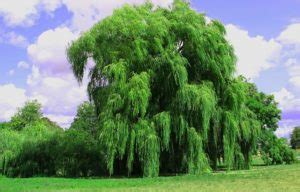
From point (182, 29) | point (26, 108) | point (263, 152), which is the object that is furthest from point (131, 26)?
point (26, 108)

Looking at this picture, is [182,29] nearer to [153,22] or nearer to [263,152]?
[153,22]

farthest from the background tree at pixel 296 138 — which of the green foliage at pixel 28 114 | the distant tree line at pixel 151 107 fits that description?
the distant tree line at pixel 151 107

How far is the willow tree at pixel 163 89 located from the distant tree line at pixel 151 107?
0.21ft

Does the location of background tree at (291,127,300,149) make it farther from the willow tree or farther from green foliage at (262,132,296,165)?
the willow tree

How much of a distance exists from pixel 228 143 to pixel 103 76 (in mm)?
9559

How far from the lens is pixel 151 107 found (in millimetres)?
30969

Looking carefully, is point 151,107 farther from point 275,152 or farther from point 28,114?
point 28,114

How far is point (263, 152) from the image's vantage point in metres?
46.9

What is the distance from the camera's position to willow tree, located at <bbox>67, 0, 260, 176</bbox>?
29.1 metres

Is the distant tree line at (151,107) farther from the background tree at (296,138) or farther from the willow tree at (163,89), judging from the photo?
the background tree at (296,138)

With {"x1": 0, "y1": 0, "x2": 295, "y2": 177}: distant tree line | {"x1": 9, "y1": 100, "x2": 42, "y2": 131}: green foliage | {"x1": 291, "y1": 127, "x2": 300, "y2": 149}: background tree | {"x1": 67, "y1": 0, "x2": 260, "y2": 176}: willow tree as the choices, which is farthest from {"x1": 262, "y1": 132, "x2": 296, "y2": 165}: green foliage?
{"x1": 291, "y1": 127, "x2": 300, "y2": 149}: background tree

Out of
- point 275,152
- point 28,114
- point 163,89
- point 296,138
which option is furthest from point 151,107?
point 296,138

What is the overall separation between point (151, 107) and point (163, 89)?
4.87 ft

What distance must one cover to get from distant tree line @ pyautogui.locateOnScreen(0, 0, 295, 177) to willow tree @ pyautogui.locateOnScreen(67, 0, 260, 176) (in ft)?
0.21
